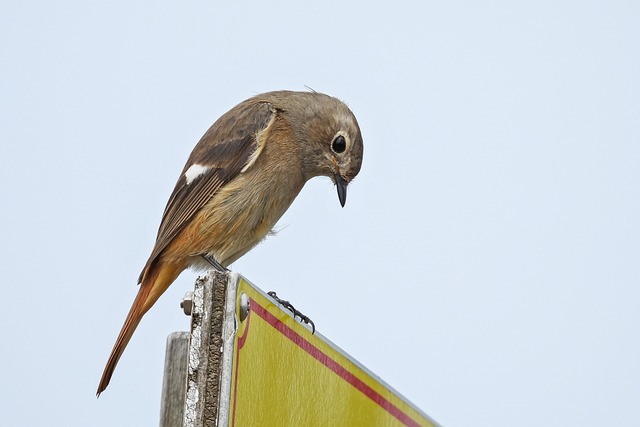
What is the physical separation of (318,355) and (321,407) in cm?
16

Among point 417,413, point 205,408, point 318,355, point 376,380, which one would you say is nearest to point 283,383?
point 318,355

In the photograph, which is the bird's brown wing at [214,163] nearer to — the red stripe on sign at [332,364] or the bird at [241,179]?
the bird at [241,179]

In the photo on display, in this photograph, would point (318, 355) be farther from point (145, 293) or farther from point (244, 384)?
point (145, 293)

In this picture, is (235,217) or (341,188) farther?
(341,188)

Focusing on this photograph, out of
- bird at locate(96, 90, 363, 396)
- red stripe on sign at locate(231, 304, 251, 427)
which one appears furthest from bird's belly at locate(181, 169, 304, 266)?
red stripe on sign at locate(231, 304, 251, 427)

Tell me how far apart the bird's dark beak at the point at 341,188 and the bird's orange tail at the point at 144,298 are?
0.95 meters

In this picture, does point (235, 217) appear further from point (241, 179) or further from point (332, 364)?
point (332, 364)

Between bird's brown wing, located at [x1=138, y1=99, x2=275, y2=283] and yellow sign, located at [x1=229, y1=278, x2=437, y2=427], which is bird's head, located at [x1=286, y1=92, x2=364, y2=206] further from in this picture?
yellow sign, located at [x1=229, y1=278, x2=437, y2=427]

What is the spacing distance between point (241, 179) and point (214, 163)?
7.5 inches

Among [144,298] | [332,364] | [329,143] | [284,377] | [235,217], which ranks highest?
[329,143]

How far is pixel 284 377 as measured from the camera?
7.50 ft

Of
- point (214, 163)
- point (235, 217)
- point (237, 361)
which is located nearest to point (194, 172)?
point (214, 163)

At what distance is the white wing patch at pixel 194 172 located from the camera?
445 centimetres

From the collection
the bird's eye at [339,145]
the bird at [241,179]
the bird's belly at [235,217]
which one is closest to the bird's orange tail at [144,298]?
the bird at [241,179]
